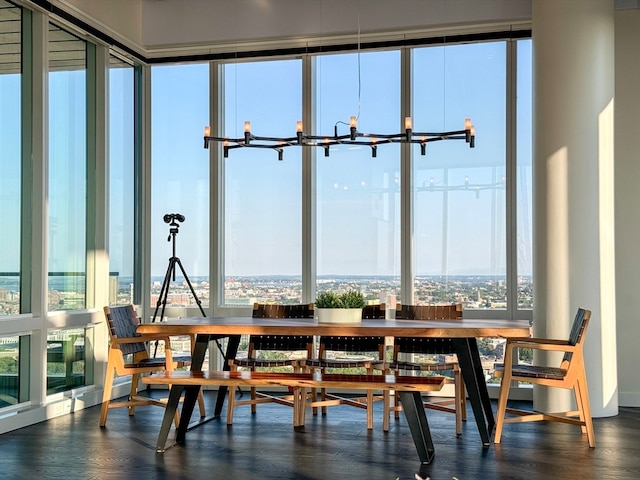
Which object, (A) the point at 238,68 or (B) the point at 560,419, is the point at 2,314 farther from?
(B) the point at 560,419

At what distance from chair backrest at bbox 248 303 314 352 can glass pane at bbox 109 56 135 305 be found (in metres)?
1.52

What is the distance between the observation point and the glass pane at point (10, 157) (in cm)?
565

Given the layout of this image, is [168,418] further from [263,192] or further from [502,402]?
[263,192]

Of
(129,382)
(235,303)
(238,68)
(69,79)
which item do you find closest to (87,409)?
(129,382)

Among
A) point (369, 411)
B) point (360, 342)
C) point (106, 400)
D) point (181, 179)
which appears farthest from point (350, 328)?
point (181, 179)

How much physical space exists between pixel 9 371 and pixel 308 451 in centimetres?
232

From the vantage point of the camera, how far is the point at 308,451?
16.0 feet

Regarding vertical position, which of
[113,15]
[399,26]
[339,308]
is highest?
[113,15]

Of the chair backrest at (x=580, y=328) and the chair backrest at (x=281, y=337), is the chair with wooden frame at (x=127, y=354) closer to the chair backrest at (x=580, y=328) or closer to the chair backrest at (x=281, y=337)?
the chair backrest at (x=281, y=337)

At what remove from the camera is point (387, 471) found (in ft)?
14.5

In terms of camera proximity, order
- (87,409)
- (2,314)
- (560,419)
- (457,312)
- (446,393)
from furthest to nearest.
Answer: (446,393) < (87,409) < (457,312) < (2,314) < (560,419)

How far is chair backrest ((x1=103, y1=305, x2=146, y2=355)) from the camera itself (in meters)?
5.73

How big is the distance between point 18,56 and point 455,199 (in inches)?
148

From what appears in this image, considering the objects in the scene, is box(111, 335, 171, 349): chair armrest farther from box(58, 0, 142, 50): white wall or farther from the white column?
the white column
